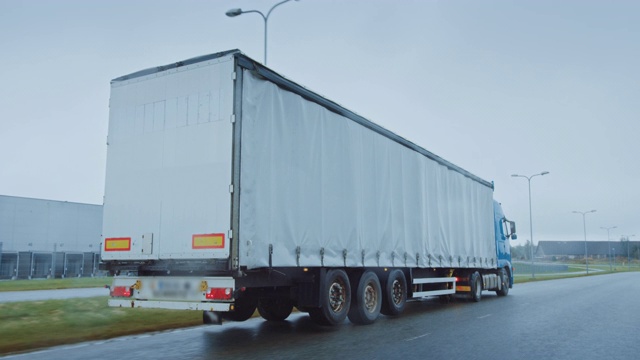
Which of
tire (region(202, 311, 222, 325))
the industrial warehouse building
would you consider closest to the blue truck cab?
tire (region(202, 311, 222, 325))

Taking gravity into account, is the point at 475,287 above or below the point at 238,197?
below

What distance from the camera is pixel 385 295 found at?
12.6m

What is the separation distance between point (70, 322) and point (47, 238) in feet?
130

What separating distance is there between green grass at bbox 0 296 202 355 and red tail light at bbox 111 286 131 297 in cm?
110

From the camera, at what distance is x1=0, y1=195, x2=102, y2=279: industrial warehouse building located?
43.8 m

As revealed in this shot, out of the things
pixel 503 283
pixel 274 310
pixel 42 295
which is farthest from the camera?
pixel 42 295

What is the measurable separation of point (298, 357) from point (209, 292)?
1677mm

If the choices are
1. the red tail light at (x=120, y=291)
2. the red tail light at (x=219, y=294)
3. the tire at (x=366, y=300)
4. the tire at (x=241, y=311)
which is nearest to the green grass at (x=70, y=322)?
the red tail light at (x=120, y=291)

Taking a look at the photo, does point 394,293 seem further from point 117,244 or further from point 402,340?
point 117,244

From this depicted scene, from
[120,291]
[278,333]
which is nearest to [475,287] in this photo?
[278,333]

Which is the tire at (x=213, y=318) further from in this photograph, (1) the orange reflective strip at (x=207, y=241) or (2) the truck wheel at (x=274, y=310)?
(2) the truck wheel at (x=274, y=310)

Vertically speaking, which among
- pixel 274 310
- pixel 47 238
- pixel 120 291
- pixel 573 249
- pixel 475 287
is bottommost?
pixel 274 310

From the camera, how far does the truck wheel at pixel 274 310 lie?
40.6 feet

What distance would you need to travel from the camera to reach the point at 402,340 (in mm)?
9453
